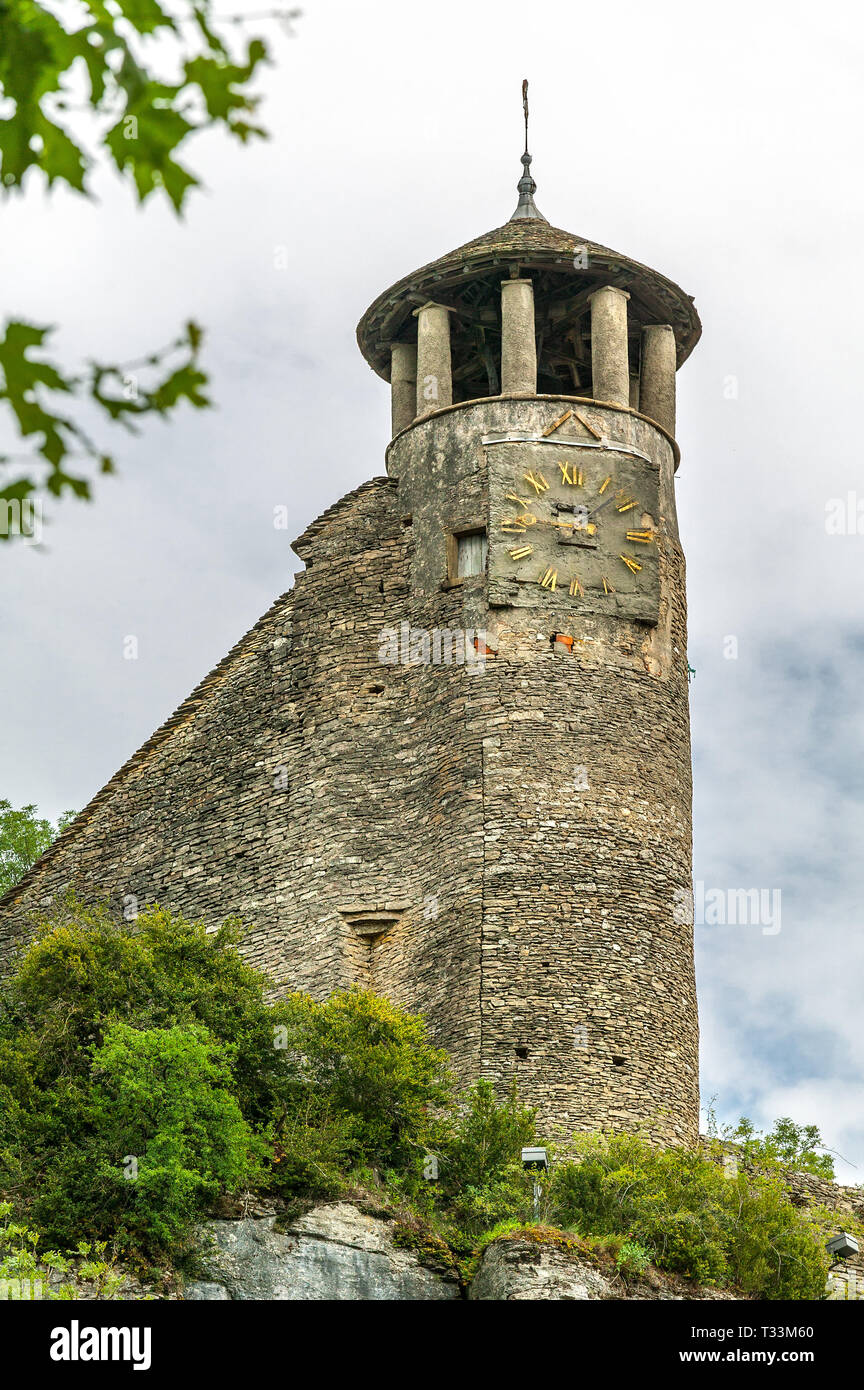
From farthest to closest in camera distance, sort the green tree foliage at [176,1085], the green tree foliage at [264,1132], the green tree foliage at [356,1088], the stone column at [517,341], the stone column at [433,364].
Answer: the stone column at [433,364]
the stone column at [517,341]
the green tree foliage at [356,1088]
the green tree foliage at [264,1132]
the green tree foliage at [176,1085]

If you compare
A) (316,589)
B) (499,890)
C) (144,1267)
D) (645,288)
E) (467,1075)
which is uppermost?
(645,288)

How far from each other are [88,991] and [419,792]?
599 cm

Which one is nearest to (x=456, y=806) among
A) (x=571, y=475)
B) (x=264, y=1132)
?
(x=571, y=475)

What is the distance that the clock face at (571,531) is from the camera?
24719mm

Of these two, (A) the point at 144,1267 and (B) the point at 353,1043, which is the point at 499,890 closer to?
(B) the point at 353,1043

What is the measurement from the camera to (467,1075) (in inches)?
878

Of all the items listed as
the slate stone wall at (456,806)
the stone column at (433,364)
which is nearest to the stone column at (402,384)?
the stone column at (433,364)

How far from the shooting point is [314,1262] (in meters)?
17.5

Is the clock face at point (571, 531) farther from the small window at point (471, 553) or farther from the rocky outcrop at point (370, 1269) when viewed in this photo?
the rocky outcrop at point (370, 1269)

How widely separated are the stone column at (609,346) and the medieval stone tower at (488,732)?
1.4 inches

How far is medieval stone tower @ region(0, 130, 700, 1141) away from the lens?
75.3 ft

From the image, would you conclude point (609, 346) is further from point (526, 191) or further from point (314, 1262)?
point (314, 1262)

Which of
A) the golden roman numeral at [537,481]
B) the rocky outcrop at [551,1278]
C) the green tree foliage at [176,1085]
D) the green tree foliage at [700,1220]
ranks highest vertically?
the golden roman numeral at [537,481]

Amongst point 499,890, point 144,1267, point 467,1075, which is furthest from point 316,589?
point 144,1267
